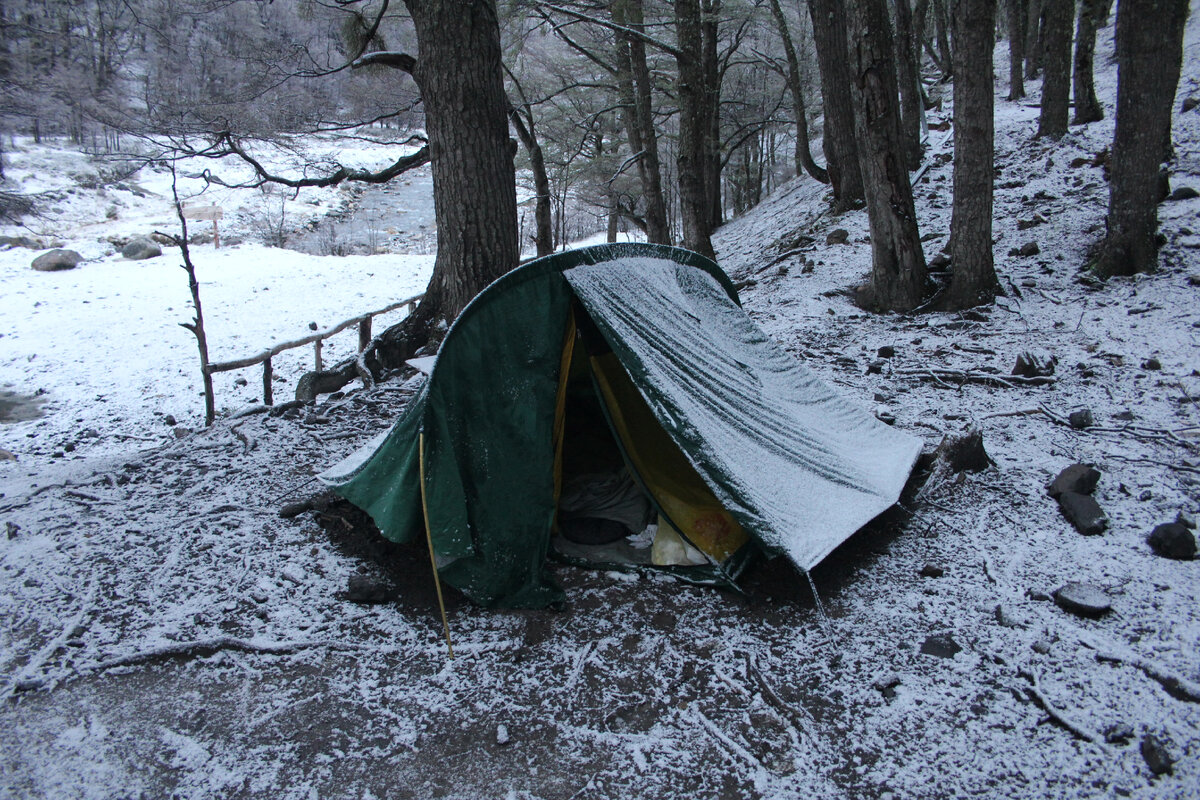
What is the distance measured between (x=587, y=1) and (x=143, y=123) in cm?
731

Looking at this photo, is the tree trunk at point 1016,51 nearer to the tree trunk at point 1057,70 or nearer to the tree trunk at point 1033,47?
the tree trunk at point 1033,47

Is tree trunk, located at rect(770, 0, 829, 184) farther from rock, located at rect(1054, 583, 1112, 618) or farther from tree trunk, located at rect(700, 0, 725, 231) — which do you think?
rock, located at rect(1054, 583, 1112, 618)

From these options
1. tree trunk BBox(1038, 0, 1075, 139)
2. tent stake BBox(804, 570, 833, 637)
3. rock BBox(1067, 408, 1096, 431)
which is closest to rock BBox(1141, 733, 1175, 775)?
tent stake BBox(804, 570, 833, 637)

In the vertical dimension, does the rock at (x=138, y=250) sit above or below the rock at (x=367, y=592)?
above

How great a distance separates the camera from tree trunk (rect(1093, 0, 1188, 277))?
18.9 feet

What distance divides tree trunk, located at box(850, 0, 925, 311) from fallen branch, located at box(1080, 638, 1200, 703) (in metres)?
5.21

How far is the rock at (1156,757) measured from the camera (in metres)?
2.01

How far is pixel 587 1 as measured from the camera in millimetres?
10953

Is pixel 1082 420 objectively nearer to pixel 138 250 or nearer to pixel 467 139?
pixel 467 139

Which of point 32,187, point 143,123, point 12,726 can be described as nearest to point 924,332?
point 12,726

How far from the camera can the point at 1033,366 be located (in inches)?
207

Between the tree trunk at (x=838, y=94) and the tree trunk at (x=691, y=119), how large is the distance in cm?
209

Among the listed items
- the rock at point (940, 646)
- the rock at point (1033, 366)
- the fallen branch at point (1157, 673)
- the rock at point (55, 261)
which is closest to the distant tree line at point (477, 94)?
the rock at point (1033, 366)

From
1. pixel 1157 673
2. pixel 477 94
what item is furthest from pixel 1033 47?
pixel 1157 673
